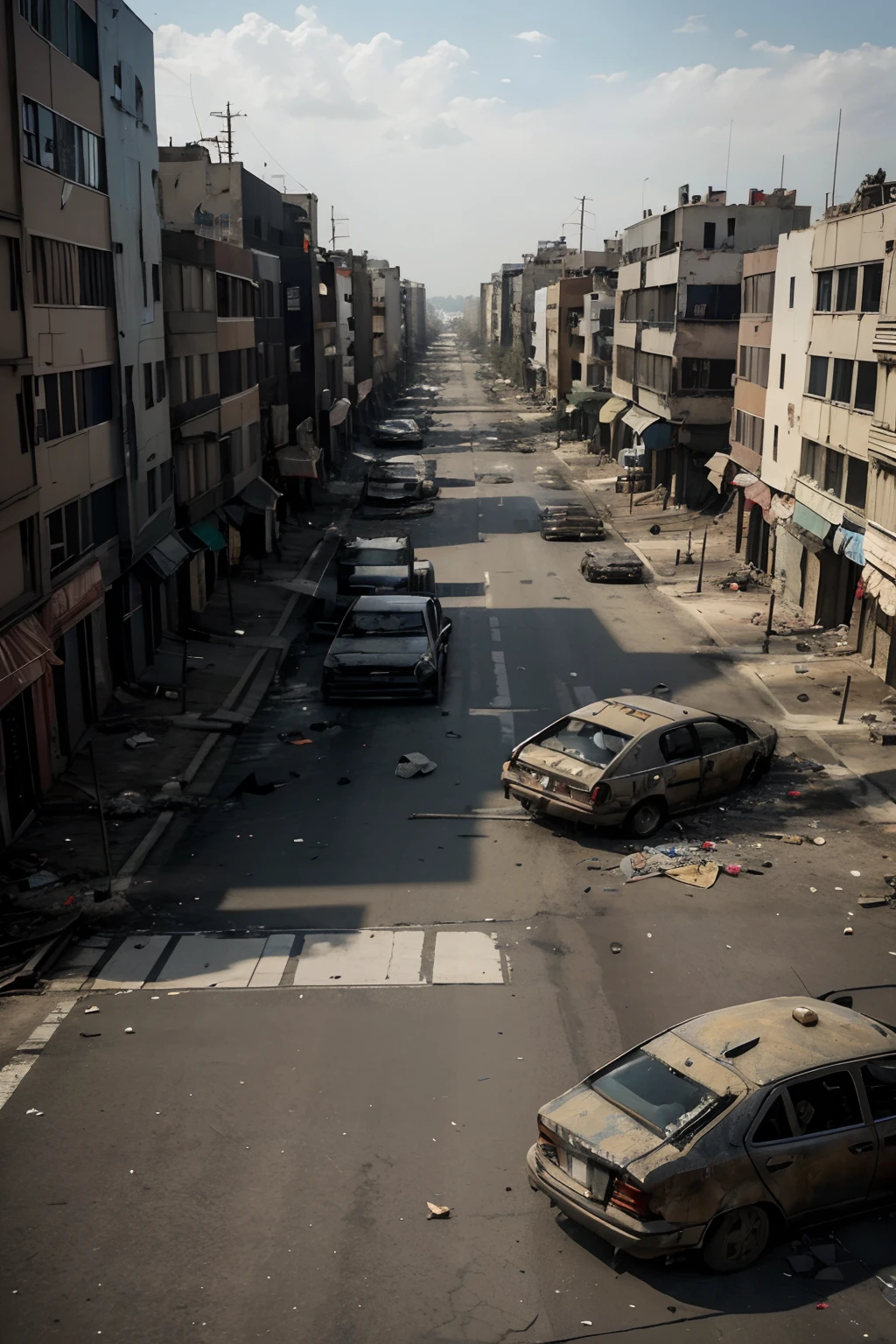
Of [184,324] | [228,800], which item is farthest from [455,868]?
[184,324]

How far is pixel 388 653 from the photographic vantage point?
902 inches

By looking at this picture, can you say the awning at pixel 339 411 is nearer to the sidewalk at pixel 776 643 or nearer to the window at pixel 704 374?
the sidewalk at pixel 776 643

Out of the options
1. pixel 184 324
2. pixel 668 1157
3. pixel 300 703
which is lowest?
pixel 300 703

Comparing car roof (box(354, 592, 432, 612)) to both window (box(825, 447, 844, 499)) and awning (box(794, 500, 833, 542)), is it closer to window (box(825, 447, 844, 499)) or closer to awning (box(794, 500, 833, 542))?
awning (box(794, 500, 833, 542))

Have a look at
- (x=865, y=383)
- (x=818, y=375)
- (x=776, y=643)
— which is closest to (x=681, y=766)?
(x=776, y=643)

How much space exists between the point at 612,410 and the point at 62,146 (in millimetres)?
46264

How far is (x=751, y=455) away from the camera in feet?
124

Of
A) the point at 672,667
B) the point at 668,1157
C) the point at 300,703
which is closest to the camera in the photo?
the point at 668,1157

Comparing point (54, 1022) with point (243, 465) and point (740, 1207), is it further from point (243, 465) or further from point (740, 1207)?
point (243, 465)

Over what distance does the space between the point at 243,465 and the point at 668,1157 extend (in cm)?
3276

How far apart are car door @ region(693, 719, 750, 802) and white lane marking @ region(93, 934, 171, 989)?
756 cm

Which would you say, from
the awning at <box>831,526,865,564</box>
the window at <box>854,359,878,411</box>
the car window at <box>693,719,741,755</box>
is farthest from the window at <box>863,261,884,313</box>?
the car window at <box>693,719,741,755</box>

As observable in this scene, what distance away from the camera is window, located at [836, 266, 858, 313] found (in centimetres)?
2658

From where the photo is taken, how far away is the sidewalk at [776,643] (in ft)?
68.0
